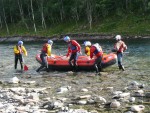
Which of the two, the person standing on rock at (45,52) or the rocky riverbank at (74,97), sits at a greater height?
the person standing on rock at (45,52)

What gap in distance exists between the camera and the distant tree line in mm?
79669

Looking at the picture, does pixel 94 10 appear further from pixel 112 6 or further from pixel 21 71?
pixel 21 71

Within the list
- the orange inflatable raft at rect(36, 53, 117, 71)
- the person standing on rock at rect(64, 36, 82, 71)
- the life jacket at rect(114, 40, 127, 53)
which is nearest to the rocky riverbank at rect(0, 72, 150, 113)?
the orange inflatable raft at rect(36, 53, 117, 71)

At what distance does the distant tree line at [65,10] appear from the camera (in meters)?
79.7

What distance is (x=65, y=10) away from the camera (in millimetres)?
91188

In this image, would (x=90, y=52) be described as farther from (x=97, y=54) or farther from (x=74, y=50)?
(x=74, y=50)

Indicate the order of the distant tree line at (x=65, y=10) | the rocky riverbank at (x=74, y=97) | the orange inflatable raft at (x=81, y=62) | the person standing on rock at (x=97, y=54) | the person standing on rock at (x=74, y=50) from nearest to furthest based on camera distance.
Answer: the rocky riverbank at (x=74, y=97), the person standing on rock at (x=97, y=54), the orange inflatable raft at (x=81, y=62), the person standing on rock at (x=74, y=50), the distant tree line at (x=65, y=10)

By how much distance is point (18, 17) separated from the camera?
353ft

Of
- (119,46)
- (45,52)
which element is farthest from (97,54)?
(45,52)

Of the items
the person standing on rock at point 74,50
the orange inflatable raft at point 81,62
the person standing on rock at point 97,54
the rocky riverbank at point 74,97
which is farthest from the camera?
the person standing on rock at point 74,50

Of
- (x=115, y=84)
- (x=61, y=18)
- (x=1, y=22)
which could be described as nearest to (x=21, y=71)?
(x=115, y=84)

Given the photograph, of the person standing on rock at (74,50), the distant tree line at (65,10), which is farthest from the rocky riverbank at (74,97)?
the distant tree line at (65,10)

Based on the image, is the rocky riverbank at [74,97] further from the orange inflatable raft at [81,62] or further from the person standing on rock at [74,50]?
the person standing on rock at [74,50]

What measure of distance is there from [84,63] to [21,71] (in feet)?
18.5
